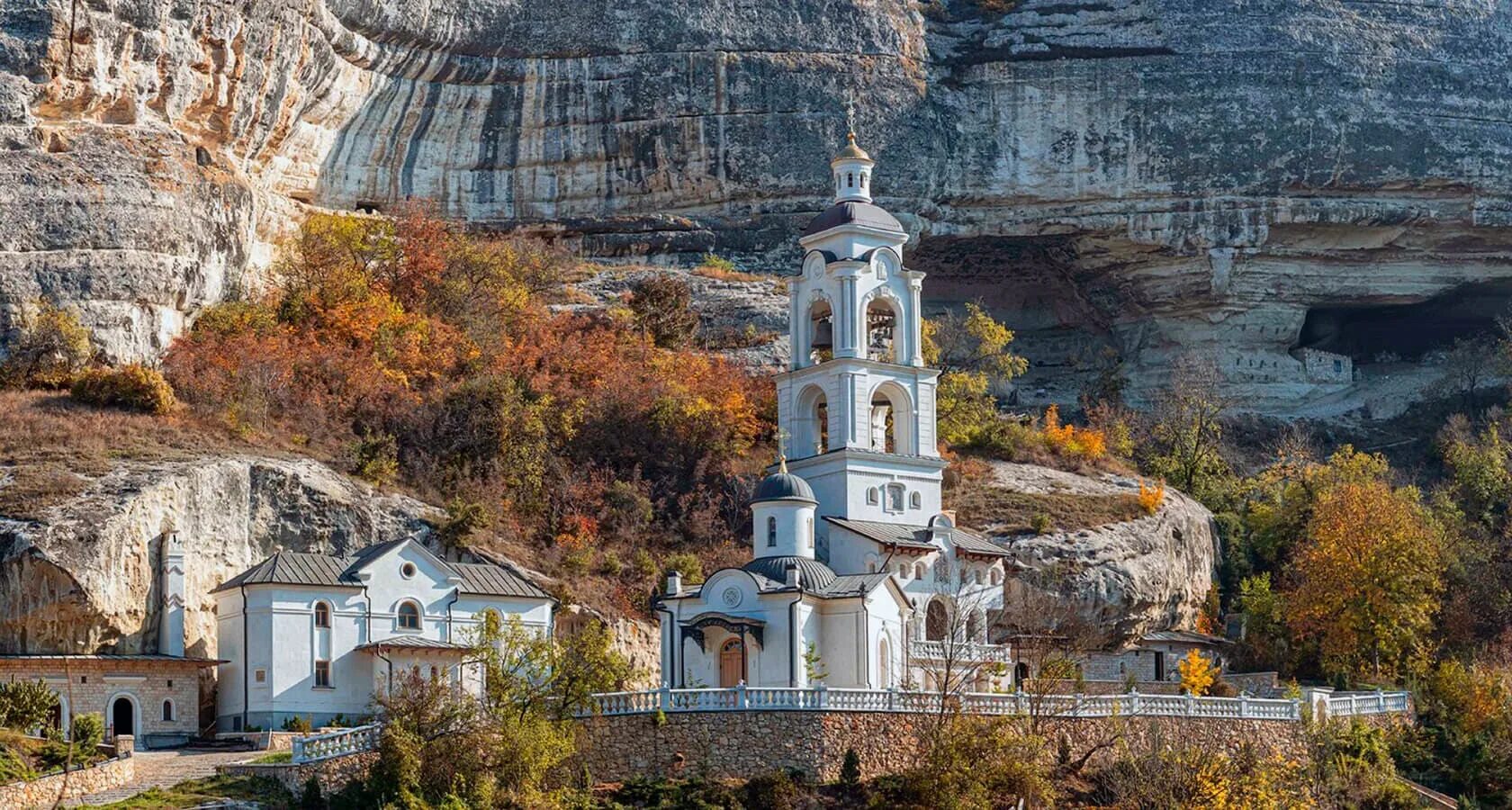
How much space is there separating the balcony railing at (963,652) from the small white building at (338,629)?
872 centimetres

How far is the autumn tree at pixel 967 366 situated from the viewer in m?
68.7

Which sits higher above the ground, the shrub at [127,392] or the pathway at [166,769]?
the shrub at [127,392]

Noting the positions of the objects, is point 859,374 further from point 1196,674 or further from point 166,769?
point 166,769

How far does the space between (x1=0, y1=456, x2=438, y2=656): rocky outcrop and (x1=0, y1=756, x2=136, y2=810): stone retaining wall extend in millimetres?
6064

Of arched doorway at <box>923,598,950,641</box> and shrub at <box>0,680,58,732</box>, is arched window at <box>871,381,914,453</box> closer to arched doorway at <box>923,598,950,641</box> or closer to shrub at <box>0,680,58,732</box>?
arched doorway at <box>923,598,950,641</box>

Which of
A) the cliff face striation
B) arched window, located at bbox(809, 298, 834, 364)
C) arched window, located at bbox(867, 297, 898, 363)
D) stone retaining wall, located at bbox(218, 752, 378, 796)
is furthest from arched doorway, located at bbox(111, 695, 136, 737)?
the cliff face striation

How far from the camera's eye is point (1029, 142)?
8250 cm

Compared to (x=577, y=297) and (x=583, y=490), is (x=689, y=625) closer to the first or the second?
(x=583, y=490)

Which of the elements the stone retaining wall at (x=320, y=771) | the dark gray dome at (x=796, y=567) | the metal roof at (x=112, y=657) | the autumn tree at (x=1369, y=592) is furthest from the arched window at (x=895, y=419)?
the stone retaining wall at (x=320, y=771)

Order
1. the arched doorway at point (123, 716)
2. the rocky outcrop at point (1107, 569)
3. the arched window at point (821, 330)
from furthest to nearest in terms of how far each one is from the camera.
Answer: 1. the arched window at point (821, 330)
2. the rocky outcrop at point (1107, 569)
3. the arched doorway at point (123, 716)

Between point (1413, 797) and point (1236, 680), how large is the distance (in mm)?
8479

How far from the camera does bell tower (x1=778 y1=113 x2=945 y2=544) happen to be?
58.2 metres

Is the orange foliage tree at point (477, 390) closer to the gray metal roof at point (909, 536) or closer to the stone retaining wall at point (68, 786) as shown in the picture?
the gray metal roof at point (909, 536)

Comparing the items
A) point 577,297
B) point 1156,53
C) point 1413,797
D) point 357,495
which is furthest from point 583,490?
point 1156,53
